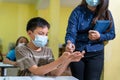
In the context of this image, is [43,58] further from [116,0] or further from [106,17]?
[116,0]

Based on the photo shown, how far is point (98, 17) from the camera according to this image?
1.96 meters

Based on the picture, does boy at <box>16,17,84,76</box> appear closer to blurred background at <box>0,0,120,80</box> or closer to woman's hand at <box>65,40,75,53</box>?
woman's hand at <box>65,40,75,53</box>

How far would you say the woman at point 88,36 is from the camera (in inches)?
75.3

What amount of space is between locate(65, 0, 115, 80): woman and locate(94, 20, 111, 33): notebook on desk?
0.03 meters

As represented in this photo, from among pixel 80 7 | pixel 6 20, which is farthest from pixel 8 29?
pixel 80 7

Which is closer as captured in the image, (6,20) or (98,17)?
(98,17)

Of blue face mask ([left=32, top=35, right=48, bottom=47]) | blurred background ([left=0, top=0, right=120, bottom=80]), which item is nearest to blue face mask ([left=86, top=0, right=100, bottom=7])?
blue face mask ([left=32, top=35, right=48, bottom=47])

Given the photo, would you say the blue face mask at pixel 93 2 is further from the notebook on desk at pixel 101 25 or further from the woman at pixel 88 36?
the notebook on desk at pixel 101 25

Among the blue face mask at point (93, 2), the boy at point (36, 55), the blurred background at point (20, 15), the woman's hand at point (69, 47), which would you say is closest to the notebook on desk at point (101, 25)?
the blue face mask at point (93, 2)

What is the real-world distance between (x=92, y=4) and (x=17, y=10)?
257 inches

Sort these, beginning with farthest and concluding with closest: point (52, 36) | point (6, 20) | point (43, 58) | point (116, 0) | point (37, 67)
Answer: point (6, 20), point (52, 36), point (116, 0), point (43, 58), point (37, 67)

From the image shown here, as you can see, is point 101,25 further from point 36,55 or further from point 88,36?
point 36,55

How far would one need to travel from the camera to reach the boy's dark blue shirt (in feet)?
6.35

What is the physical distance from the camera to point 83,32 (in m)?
1.96
